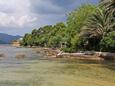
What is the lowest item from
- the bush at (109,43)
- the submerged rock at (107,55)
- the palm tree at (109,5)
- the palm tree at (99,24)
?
the submerged rock at (107,55)

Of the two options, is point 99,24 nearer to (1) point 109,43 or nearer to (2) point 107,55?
(1) point 109,43

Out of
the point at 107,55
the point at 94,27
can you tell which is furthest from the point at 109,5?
the point at 94,27

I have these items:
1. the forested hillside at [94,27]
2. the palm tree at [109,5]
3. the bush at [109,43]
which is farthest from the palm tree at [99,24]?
the palm tree at [109,5]

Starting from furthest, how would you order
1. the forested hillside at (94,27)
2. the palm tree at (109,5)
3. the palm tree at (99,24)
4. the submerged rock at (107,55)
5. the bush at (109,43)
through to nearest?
1. the palm tree at (99,24)
2. the forested hillside at (94,27)
3. the bush at (109,43)
4. the submerged rock at (107,55)
5. the palm tree at (109,5)

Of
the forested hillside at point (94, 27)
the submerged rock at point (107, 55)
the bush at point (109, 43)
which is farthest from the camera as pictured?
the forested hillside at point (94, 27)

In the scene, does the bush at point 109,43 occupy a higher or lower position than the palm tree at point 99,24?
lower

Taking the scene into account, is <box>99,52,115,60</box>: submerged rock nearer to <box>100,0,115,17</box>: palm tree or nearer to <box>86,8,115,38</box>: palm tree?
<box>86,8,115,38</box>: palm tree

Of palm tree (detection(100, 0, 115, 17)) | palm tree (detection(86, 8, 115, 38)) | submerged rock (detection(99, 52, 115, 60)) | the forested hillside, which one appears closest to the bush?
the forested hillside

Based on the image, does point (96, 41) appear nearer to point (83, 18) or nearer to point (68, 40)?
point (83, 18)

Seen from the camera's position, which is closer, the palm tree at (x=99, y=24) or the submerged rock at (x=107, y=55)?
the submerged rock at (x=107, y=55)

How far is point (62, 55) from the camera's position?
7081 cm

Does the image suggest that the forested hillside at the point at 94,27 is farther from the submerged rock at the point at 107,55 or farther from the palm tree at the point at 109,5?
the submerged rock at the point at 107,55

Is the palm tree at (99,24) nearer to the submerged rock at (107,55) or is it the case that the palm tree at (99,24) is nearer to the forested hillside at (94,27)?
the forested hillside at (94,27)

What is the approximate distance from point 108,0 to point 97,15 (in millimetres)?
13884
